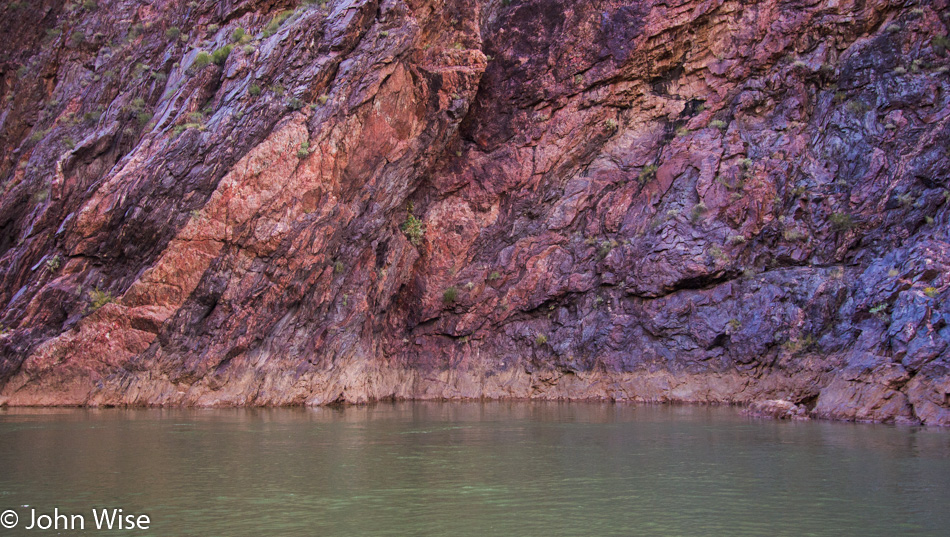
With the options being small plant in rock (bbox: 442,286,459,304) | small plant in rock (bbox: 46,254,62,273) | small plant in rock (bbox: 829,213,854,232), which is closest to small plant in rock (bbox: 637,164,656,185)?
small plant in rock (bbox: 829,213,854,232)

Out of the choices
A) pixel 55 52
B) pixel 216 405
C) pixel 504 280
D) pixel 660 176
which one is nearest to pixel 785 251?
pixel 660 176

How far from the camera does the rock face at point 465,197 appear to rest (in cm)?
2852

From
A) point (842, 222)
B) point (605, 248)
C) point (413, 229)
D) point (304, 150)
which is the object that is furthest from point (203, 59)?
point (842, 222)

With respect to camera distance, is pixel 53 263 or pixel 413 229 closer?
pixel 53 263

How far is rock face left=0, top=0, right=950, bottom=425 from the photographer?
28516 millimetres

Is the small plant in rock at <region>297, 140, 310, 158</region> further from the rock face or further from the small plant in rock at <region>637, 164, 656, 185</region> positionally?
the small plant in rock at <region>637, 164, 656, 185</region>

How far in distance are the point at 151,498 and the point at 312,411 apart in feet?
57.8

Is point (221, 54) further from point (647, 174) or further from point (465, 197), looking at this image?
point (647, 174)

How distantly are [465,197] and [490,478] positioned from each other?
27.6 meters

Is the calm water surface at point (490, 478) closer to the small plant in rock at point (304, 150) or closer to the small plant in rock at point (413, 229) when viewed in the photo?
the small plant in rock at point (304, 150)

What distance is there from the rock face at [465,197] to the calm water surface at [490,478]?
9.65m

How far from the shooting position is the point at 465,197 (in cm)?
3762

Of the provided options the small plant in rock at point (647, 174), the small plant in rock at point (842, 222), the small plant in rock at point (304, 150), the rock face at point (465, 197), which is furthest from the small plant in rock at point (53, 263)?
the small plant in rock at point (842, 222)

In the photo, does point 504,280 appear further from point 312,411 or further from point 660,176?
point 312,411
